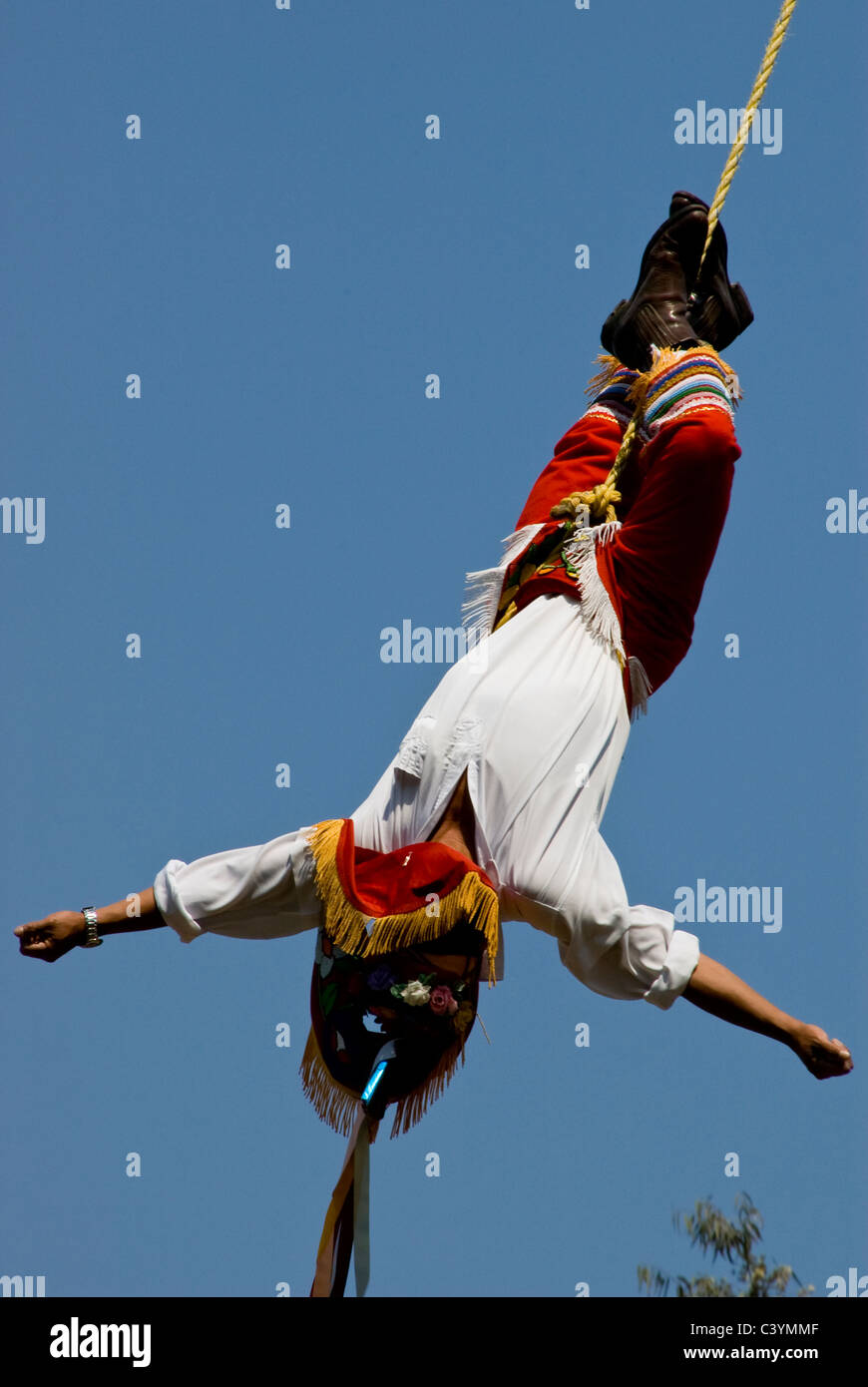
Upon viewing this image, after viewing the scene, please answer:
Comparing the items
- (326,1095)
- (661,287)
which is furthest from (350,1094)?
(661,287)

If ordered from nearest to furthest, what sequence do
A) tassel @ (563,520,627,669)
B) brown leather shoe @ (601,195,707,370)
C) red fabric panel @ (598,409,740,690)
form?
red fabric panel @ (598,409,740,690) → tassel @ (563,520,627,669) → brown leather shoe @ (601,195,707,370)

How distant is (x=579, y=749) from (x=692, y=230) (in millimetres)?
1901

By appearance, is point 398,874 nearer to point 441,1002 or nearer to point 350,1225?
point 441,1002

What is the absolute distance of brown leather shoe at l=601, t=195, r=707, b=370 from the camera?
28.0 ft

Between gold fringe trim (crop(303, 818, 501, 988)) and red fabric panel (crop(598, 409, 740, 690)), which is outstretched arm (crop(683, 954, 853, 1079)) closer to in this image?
gold fringe trim (crop(303, 818, 501, 988))

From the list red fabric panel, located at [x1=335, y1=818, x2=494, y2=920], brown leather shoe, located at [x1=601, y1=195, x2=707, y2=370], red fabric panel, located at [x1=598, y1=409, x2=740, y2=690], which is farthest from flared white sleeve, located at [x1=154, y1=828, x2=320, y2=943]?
brown leather shoe, located at [x1=601, y1=195, x2=707, y2=370]

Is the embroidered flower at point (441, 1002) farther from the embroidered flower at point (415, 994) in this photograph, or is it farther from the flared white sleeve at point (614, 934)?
the flared white sleeve at point (614, 934)

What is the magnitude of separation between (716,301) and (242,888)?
2.55m

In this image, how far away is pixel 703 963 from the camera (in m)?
7.69

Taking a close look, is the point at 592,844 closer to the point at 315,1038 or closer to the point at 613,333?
the point at 315,1038

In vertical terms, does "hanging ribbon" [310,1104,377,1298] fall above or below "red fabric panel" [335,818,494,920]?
below
